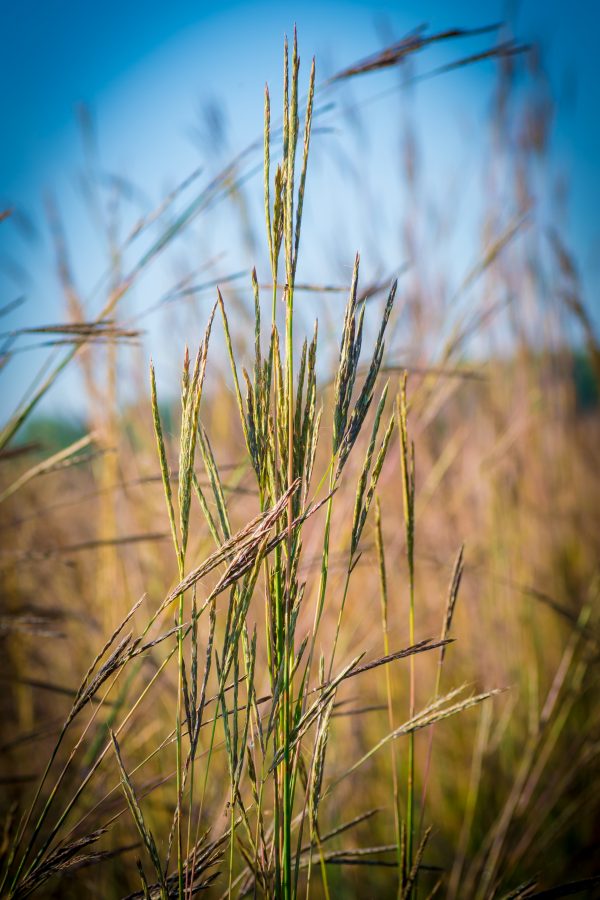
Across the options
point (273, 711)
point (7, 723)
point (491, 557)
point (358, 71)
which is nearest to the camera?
point (273, 711)

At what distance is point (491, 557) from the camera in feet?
4.66

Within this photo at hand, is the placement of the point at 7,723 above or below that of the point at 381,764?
above

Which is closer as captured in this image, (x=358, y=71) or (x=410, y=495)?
(x=410, y=495)

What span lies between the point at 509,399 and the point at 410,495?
152 cm

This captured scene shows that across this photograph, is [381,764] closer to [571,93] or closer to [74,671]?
[74,671]

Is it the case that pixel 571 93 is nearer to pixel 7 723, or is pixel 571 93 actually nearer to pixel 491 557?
pixel 491 557

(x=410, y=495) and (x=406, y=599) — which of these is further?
(x=406, y=599)

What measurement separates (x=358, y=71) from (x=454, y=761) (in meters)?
1.44

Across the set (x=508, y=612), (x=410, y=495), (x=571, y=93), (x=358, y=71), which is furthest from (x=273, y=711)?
(x=571, y=93)

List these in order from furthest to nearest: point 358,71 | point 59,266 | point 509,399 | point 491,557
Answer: point 509,399
point 491,557
point 59,266
point 358,71

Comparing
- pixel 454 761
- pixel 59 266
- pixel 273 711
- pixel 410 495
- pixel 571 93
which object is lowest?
pixel 454 761

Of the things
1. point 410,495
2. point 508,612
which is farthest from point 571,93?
point 410,495

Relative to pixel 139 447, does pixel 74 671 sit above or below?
below

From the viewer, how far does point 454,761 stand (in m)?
1.29
